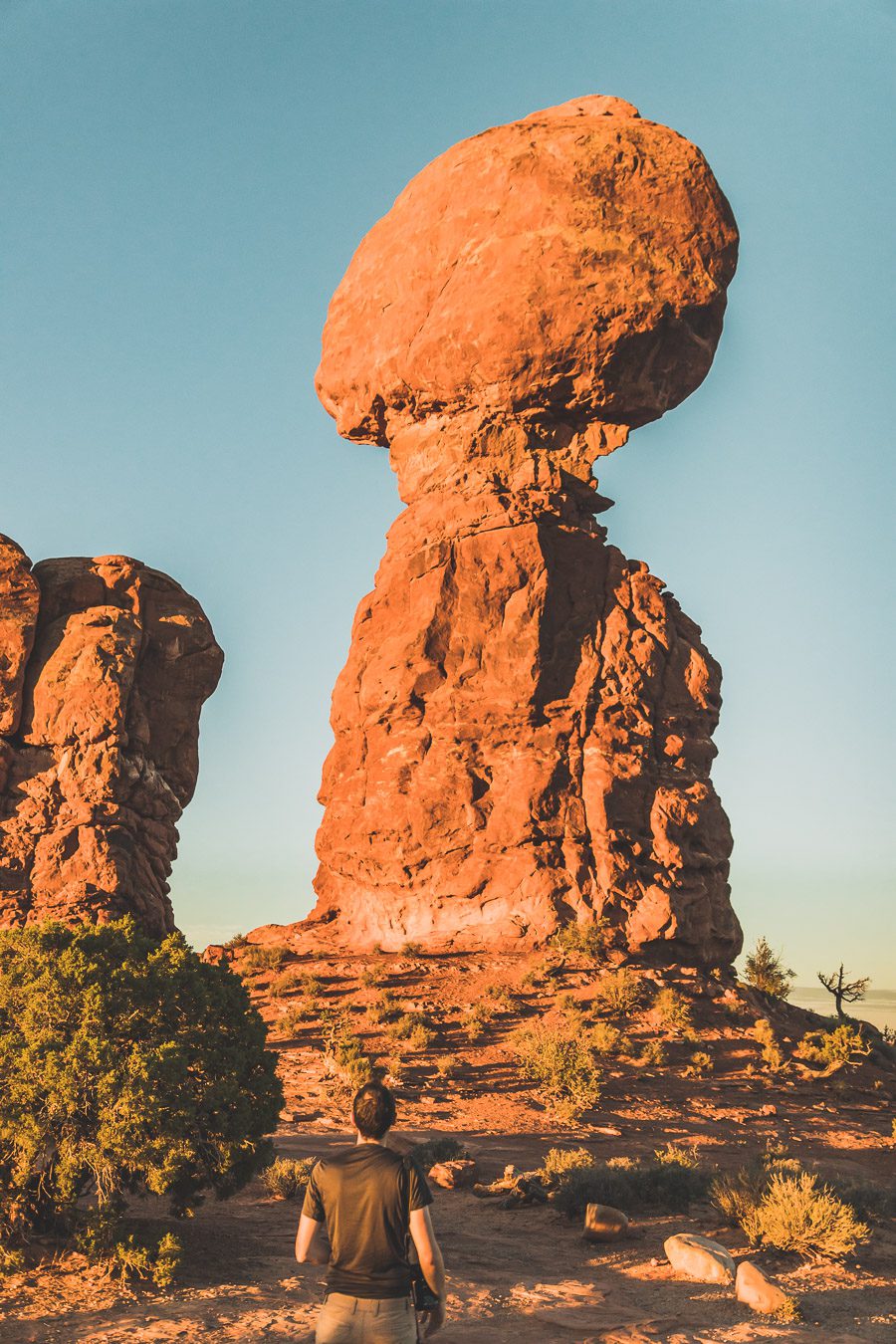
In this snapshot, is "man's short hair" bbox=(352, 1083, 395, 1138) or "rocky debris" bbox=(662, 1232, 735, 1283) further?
"rocky debris" bbox=(662, 1232, 735, 1283)

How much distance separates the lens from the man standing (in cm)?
575

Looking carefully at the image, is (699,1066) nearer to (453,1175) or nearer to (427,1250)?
(453,1175)

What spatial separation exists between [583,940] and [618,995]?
2365 mm

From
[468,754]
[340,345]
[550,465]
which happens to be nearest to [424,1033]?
[468,754]

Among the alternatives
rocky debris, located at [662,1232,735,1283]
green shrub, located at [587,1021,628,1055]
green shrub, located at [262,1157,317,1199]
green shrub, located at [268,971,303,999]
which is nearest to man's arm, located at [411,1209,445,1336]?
rocky debris, located at [662,1232,735,1283]

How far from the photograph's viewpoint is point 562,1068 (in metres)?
22.5

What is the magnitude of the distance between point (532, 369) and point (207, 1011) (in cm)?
2627

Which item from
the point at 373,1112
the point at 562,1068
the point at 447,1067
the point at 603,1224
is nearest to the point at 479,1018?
the point at 447,1067

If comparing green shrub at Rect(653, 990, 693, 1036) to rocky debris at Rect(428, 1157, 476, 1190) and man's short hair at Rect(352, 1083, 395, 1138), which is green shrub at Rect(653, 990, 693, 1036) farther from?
man's short hair at Rect(352, 1083, 395, 1138)

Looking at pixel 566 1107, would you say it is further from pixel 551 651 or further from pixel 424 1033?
pixel 551 651

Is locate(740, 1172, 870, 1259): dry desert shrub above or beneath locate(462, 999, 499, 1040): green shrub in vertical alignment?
beneath

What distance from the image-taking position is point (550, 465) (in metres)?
35.3

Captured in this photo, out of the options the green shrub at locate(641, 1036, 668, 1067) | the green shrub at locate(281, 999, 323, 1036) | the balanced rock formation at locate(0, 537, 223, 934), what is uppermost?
the balanced rock formation at locate(0, 537, 223, 934)

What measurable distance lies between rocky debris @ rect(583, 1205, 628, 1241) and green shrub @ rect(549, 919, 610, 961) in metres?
15.2
